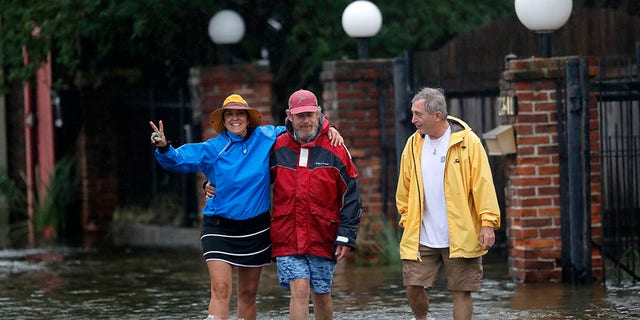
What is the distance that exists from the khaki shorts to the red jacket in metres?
0.40

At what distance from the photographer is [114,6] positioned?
1527cm

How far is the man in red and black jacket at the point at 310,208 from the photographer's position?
803 cm

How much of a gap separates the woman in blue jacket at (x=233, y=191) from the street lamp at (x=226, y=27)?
7053 millimetres

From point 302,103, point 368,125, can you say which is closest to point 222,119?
point 302,103

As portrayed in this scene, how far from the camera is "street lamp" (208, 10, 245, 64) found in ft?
50.2

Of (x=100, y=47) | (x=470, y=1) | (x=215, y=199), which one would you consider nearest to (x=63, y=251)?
(x=100, y=47)

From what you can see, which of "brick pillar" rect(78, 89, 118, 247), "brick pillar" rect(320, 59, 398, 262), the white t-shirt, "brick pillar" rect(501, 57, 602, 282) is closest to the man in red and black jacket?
the white t-shirt

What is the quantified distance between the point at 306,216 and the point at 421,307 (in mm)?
866

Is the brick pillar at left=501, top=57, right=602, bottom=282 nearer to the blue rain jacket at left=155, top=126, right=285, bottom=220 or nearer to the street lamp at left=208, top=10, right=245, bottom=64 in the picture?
the blue rain jacket at left=155, top=126, right=285, bottom=220

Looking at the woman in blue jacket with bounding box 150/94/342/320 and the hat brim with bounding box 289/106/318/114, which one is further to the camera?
the woman in blue jacket with bounding box 150/94/342/320

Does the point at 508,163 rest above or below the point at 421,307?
above

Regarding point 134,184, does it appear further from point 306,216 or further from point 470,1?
point 306,216

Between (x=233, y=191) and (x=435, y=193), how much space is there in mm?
1118

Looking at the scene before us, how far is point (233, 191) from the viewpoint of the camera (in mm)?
8242
